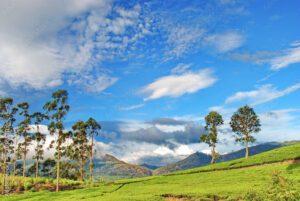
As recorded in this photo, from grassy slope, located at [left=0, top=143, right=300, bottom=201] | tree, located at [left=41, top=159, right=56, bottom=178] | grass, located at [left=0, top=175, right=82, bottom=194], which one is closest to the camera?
grassy slope, located at [left=0, top=143, right=300, bottom=201]

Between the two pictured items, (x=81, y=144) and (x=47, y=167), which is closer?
(x=81, y=144)

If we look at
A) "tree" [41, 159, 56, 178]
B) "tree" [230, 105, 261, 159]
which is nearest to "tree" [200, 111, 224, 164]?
"tree" [230, 105, 261, 159]

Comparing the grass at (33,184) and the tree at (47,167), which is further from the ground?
the tree at (47,167)

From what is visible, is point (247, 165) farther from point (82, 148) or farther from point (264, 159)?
point (82, 148)

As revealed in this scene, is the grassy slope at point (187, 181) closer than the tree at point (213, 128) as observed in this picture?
Yes

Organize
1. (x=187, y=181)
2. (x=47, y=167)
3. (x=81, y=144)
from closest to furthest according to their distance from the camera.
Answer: (x=187, y=181) < (x=81, y=144) < (x=47, y=167)

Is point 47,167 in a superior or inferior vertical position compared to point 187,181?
superior

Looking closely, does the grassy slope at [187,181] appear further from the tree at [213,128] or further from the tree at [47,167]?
→ the tree at [47,167]

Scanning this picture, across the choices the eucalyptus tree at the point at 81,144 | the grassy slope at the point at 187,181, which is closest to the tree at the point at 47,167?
the eucalyptus tree at the point at 81,144

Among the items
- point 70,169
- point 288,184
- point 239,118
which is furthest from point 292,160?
point 70,169

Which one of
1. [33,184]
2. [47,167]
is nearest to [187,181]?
[33,184]

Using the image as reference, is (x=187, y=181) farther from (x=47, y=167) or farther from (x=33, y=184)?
(x=47, y=167)

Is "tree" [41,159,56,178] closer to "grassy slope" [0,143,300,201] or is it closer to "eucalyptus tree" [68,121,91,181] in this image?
"eucalyptus tree" [68,121,91,181]

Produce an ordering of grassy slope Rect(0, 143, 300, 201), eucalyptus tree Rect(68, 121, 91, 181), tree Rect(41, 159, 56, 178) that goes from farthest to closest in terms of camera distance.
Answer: tree Rect(41, 159, 56, 178)
eucalyptus tree Rect(68, 121, 91, 181)
grassy slope Rect(0, 143, 300, 201)
